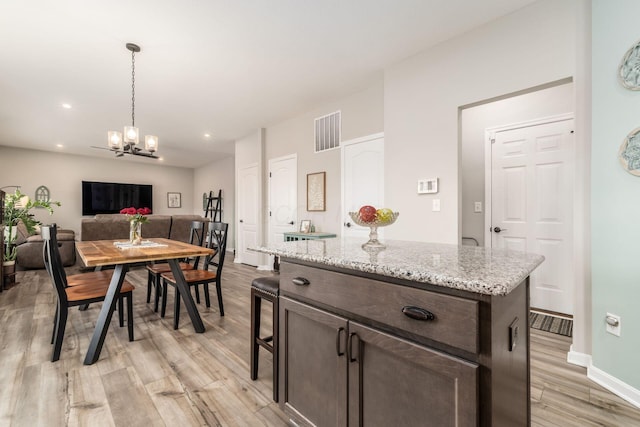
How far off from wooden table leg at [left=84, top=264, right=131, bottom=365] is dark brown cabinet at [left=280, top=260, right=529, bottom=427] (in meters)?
1.56

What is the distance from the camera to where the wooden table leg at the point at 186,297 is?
8.45 ft

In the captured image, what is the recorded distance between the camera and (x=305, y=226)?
15.1 feet

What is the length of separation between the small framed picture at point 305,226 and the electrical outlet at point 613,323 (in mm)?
3386

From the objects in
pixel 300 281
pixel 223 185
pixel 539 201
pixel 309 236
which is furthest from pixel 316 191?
pixel 223 185

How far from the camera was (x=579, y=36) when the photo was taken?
6.70ft

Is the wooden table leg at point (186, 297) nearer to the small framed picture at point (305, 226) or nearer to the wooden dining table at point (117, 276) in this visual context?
the wooden dining table at point (117, 276)

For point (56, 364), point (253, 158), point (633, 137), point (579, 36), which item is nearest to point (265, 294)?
point (56, 364)

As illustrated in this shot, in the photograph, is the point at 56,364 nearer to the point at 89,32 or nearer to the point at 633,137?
the point at 89,32

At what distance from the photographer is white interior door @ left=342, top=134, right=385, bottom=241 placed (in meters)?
3.71

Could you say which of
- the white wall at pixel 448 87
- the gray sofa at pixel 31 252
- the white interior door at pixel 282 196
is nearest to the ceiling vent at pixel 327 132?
the white interior door at pixel 282 196

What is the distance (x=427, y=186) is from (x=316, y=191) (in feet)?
6.52

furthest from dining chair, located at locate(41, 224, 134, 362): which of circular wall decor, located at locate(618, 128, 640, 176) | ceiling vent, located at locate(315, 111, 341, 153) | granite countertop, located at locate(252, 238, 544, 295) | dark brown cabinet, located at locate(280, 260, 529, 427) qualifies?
circular wall decor, located at locate(618, 128, 640, 176)

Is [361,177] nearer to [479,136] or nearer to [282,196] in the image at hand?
[479,136]

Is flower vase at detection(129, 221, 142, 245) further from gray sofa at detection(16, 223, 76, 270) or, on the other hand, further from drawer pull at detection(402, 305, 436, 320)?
gray sofa at detection(16, 223, 76, 270)
